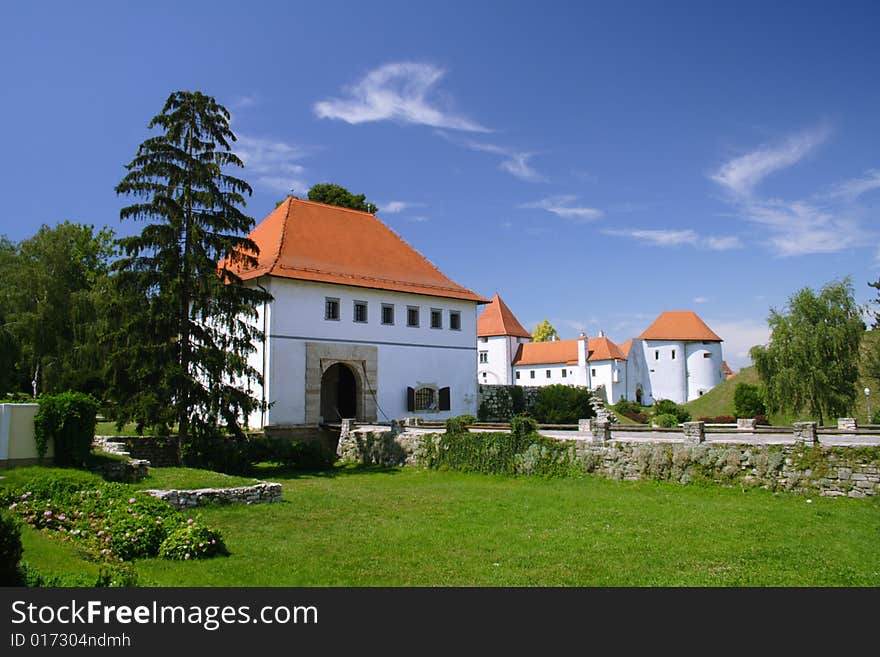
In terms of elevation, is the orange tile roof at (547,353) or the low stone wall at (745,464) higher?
the orange tile roof at (547,353)

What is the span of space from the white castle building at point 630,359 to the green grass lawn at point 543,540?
163 ft

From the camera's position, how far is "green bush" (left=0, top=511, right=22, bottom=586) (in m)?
6.29

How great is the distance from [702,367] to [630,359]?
286 inches

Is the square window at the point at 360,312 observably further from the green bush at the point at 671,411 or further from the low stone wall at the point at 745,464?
the green bush at the point at 671,411

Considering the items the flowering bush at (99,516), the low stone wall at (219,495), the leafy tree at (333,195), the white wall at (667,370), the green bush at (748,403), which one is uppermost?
the leafy tree at (333,195)

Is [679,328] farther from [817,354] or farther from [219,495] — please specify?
[219,495]

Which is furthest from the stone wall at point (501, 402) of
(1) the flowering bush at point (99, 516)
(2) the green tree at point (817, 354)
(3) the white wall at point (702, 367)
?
(3) the white wall at point (702, 367)

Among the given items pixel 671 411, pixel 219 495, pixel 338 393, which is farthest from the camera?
pixel 671 411

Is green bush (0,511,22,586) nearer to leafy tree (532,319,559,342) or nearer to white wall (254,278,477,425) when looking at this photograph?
white wall (254,278,477,425)

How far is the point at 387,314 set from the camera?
2920 centimetres

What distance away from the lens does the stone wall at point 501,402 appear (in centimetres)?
3366

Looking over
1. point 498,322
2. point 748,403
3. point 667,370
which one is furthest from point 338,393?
point 667,370

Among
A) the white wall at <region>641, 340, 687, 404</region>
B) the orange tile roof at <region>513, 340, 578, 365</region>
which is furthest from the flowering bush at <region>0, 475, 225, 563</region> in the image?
the white wall at <region>641, 340, 687, 404</region>
